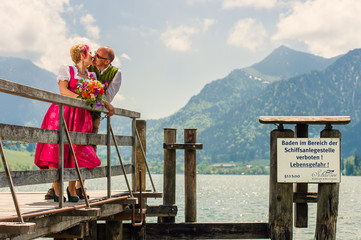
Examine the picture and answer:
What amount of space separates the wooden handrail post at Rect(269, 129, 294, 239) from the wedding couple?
11.8 feet

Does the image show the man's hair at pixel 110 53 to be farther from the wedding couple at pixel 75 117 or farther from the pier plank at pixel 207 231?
the pier plank at pixel 207 231

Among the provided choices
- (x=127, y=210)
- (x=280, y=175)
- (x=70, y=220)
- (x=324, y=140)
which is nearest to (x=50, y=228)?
(x=70, y=220)

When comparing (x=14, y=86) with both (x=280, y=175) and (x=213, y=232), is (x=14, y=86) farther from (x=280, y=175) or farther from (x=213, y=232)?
(x=213, y=232)

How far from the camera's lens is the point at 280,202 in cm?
955

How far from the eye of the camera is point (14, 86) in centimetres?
482

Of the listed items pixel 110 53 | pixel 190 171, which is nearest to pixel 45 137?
pixel 110 53

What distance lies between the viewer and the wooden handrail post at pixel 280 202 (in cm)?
955

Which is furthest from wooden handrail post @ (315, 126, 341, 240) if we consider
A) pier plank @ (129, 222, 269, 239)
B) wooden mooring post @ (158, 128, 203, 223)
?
wooden mooring post @ (158, 128, 203, 223)

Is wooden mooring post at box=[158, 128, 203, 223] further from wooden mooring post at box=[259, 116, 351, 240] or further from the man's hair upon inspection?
the man's hair

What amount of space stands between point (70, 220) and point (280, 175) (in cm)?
465

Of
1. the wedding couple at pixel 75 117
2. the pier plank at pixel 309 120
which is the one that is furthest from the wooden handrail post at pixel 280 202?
the wedding couple at pixel 75 117

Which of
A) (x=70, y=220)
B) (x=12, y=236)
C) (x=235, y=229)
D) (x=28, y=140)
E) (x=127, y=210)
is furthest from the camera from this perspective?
(x=235, y=229)

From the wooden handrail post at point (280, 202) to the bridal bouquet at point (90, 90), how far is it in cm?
394

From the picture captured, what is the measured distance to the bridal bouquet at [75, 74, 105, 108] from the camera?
6.63 metres
